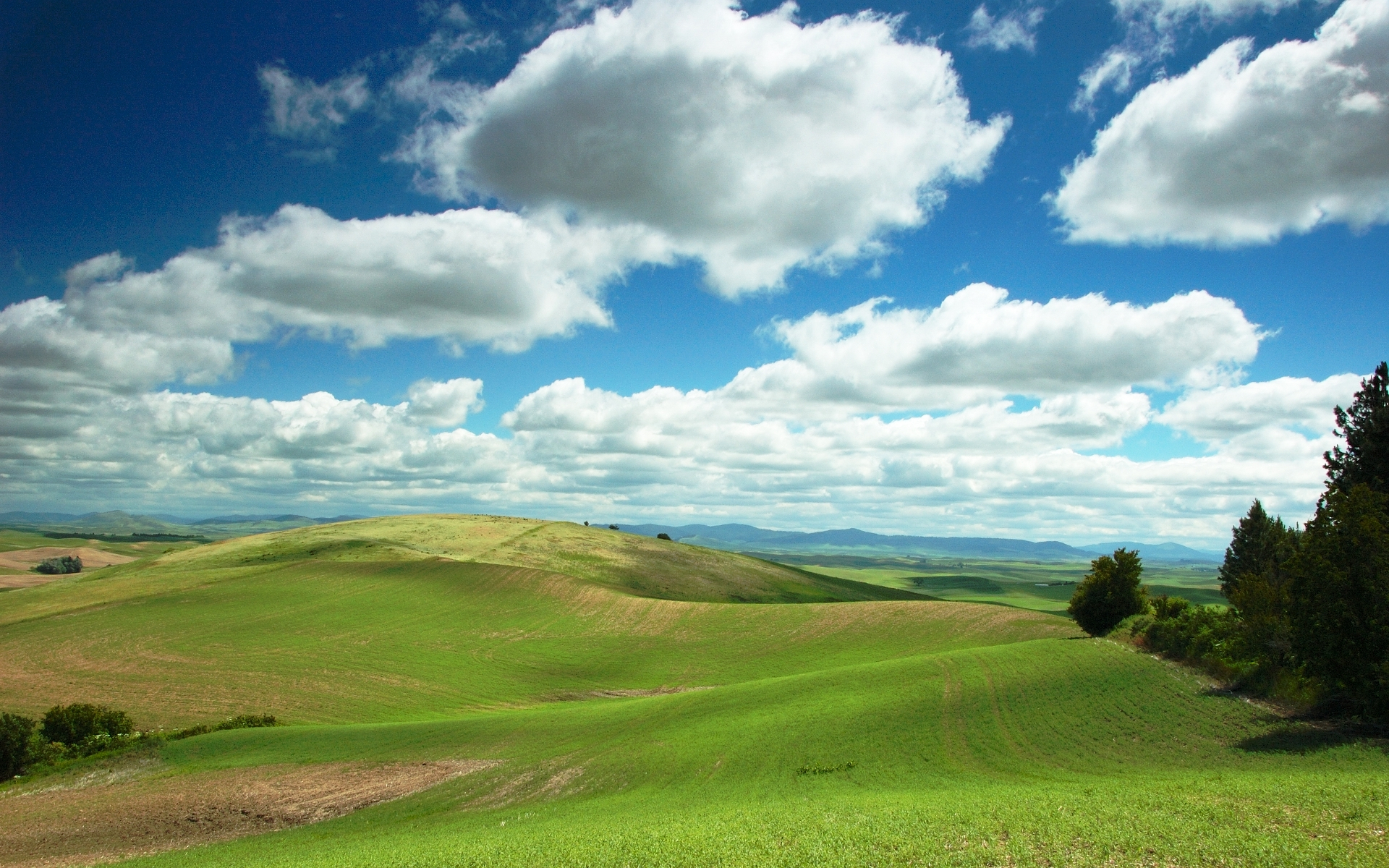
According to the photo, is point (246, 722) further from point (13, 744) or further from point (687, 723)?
point (687, 723)

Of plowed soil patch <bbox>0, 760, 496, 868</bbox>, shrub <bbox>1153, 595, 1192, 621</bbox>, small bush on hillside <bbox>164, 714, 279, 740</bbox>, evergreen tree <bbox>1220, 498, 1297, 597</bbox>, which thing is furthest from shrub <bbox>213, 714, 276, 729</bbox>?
evergreen tree <bbox>1220, 498, 1297, 597</bbox>

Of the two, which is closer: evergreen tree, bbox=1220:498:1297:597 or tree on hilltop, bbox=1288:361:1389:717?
tree on hilltop, bbox=1288:361:1389:717

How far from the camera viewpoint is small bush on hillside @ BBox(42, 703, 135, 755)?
43250mm

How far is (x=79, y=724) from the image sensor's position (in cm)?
4366

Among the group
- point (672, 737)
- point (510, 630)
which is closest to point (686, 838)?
point (672, 737)

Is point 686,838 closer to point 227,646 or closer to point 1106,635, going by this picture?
point 1106,635

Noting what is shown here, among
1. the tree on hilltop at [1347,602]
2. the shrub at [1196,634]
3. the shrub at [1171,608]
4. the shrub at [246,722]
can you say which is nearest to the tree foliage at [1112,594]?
the shrub at [1171,608]

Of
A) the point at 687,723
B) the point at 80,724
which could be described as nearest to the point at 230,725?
the point at 80,724

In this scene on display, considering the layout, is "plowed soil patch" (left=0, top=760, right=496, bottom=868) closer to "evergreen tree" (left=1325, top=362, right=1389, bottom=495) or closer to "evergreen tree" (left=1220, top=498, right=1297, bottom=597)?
"evergreen tree" (left=1325, top=362, right=1389, bottom=495)

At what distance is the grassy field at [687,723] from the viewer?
18.8 m

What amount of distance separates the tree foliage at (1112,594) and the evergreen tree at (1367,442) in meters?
14.9

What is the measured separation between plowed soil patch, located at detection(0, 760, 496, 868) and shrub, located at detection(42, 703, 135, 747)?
287 inches

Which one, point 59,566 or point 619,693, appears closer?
point 619,693

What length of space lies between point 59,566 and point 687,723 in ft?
661
